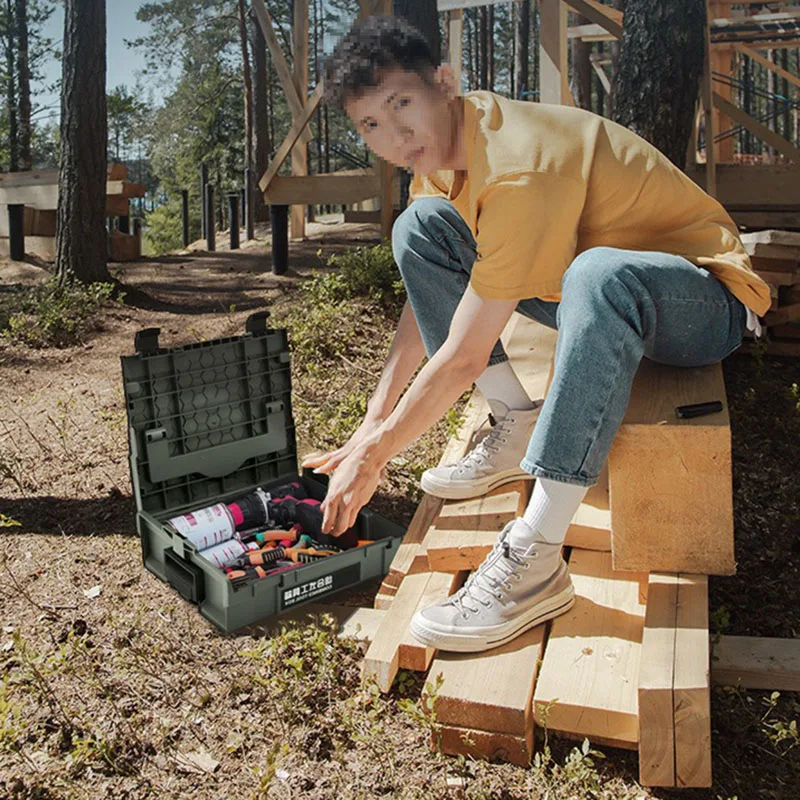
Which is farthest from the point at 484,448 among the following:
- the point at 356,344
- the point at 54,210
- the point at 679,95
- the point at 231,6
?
the point at 231,6

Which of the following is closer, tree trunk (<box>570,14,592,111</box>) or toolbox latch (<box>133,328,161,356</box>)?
toolbox latch (<box>133,328,161,356</box>)

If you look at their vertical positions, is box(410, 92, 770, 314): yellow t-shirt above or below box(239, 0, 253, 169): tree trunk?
below

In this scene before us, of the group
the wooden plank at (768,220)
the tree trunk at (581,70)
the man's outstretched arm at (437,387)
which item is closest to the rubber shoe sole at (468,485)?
the man's outstretched arm at (437,387)

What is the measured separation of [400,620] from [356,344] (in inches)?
129

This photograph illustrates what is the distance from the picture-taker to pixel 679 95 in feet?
17.7

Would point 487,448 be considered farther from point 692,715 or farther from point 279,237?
point 279,237

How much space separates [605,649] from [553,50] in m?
5.79

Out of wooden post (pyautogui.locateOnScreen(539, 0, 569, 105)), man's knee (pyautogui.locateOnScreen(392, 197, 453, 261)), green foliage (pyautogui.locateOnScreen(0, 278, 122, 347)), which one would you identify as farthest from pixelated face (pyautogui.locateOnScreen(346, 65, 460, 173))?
wooden post (pyautogui.locateOnScreen(539, 0, 569, 105))

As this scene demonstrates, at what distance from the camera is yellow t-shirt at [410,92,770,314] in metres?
2.09

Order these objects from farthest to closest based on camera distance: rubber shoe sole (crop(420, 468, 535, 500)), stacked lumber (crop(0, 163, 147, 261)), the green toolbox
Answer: stacked lumber (crop(0, 163, 147, 261)) < the green toolbox < rubber shoe sole (crop(420, 468, 535, 500))

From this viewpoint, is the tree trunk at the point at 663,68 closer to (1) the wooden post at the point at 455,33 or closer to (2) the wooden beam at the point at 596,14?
(2) the wooden beam at the point at 596,14

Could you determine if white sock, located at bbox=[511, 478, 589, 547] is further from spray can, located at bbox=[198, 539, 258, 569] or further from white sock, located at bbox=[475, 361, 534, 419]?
spray can, located at bbox=[198, 539, 258, 569]

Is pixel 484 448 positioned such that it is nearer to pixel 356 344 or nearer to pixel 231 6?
pixel 356 344

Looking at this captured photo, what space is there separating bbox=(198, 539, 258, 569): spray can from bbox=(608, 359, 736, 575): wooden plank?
1.51 metres
